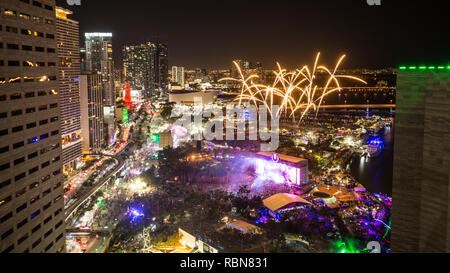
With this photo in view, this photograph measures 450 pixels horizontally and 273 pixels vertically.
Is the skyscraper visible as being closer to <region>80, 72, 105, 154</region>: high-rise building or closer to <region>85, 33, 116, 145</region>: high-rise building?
<region>85, 33, 116, 145</region>: high-rise building

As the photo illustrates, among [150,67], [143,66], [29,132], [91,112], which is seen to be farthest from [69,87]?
[143,66]

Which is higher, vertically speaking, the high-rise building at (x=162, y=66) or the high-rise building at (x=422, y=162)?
the high-rise building at (x=162, y=66)

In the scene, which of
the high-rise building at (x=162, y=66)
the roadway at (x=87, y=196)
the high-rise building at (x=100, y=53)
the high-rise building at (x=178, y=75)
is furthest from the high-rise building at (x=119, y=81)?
the roadway at (x=87, y=196)

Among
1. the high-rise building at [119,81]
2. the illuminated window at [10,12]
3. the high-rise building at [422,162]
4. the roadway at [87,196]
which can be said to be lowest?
the roadway at [87,196]

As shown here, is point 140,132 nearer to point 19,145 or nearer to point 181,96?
point 181,96

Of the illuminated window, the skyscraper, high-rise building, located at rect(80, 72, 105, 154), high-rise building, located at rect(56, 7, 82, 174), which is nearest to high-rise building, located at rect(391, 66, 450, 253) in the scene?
the illuminated window

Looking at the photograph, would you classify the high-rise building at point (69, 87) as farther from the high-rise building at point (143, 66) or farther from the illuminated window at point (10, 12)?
the high-rise building at point (143, 66)

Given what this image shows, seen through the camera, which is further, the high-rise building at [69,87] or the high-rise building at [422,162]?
the high-rise building at [69,87]
